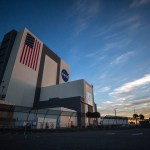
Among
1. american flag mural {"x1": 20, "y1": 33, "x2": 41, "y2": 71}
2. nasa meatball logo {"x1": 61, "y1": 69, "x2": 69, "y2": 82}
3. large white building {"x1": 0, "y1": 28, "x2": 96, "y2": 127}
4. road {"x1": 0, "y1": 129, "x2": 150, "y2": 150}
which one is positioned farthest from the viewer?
nasa meatball logo {"x1": 61, "y1": 69, "x2": 69, "y2": 82}

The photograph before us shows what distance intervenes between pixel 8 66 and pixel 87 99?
98.2 ft

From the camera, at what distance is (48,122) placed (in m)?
20.0

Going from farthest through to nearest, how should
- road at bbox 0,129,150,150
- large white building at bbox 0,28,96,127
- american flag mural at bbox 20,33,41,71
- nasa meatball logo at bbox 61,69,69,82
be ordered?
nasa meatball logo at bbox 61,69,69,82 < american flag mural at bbox 20,33,41,71 < large white building at bbox 0,28,96,127 < road at bbox 0,129,150,150

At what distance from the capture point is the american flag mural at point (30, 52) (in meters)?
45.3

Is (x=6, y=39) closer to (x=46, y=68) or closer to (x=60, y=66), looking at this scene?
(x=46, y=68)

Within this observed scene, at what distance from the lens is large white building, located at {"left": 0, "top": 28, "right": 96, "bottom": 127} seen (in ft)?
134

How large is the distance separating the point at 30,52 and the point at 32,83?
11417 mm

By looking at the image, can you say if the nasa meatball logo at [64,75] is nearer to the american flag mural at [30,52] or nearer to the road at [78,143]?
the american flag mural at [30,52]

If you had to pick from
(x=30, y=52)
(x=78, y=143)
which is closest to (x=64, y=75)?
(x=30, y=52)

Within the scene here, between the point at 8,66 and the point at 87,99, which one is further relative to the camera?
the point at 87,99

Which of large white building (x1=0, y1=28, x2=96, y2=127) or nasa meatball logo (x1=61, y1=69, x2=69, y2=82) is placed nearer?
large white building (x1=0, y1=28, x2=96, y2=127)

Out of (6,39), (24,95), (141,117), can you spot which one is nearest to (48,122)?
(24,95)

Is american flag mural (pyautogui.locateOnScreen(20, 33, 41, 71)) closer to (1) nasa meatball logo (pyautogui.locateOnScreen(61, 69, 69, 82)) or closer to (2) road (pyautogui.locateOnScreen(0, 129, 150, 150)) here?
(1) nasa meatball logo (pyautogui.locateOnScreen(61, 69, 69, 82))

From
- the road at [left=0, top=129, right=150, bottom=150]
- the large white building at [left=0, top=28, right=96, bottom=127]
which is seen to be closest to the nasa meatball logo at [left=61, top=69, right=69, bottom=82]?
the large white building at [left=0, top=28, right=96, bottom=127]
